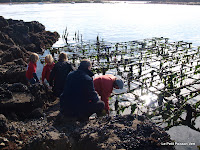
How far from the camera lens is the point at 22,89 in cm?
852

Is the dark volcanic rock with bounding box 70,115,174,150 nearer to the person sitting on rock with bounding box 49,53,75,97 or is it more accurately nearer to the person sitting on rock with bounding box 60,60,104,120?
the person sitting on rock with bounding box 60,60,104,120

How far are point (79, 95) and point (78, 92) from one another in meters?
0.09

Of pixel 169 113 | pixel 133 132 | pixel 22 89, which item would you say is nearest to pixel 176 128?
pixel 169 113

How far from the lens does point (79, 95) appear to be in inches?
232

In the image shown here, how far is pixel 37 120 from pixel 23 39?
20931 millimetres

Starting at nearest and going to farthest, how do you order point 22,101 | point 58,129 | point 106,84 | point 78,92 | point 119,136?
point 119,136 → point 78,92 → point 58,129 → point 106,84 → point 22,101

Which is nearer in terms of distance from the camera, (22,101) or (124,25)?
(22,101)

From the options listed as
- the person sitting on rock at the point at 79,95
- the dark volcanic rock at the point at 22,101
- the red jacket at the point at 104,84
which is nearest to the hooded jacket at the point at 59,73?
the dark volcanic rock at the point at 22,101

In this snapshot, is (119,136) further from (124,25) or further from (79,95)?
(124,25)

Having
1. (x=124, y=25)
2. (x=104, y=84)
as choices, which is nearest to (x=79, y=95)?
(x=104, y=84)

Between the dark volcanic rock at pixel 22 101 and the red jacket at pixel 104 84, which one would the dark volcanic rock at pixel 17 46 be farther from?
the red jacket at pixel 104 84

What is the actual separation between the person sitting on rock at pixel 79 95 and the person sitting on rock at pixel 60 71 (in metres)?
1.80

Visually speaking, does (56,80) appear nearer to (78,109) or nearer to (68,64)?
(68,64)

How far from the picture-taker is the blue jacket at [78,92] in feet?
19.3
